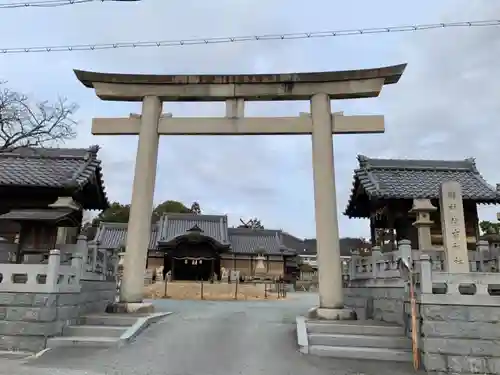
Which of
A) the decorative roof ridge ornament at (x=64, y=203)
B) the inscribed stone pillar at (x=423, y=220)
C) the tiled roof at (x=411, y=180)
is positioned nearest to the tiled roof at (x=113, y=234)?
the tiled roof at (x=411, y=180)

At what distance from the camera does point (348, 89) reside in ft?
40.2

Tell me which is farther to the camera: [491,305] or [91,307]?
[91,307]

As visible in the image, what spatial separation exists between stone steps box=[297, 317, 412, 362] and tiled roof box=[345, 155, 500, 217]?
21.1 ft

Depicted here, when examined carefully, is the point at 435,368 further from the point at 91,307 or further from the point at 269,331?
the point at 91,307

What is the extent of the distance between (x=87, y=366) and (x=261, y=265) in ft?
106

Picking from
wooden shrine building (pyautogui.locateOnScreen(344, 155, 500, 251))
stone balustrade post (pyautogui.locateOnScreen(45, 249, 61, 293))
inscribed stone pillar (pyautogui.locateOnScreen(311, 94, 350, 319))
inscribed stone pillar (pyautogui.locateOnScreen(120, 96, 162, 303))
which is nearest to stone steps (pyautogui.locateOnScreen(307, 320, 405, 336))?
inscribed stone pillar (pyautogui.locateOnScreen(311, 94, 350, 319))

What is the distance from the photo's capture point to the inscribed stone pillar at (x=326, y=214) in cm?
1084

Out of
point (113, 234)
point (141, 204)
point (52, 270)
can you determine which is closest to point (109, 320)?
point (52, 270)

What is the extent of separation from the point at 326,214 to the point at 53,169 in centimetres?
986

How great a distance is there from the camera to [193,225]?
4247 cm

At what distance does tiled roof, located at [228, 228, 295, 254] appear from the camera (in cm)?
4129

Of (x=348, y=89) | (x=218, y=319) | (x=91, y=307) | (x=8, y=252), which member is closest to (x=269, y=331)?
(x=218, y=319)

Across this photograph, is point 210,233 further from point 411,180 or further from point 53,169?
point 53,169

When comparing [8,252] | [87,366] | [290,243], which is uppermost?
[290,243]
